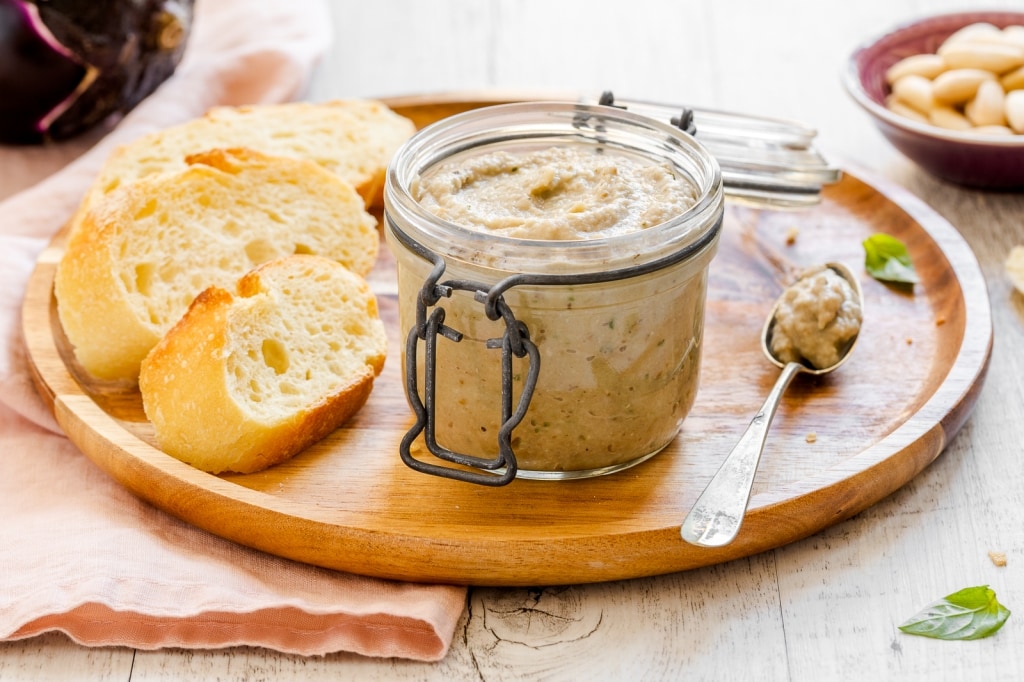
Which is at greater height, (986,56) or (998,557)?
(986,56)

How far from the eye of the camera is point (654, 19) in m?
4.52

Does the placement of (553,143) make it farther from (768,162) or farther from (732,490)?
(732,490)

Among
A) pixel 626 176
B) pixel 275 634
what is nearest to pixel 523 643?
pixel 275 634

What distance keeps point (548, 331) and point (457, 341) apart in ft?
0.50

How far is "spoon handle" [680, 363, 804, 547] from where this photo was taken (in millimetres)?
1914

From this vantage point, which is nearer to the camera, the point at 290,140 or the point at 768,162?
the point at 768,162

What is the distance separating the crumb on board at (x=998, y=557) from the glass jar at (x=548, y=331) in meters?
0.60

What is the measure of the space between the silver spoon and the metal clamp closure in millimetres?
320

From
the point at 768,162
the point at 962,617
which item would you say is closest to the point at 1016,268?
the point at 768,162

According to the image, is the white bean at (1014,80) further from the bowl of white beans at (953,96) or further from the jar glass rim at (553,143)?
the jar glass rim at (553,143)

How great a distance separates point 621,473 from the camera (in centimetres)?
217


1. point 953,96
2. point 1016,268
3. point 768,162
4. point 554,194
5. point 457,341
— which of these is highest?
point 554,194

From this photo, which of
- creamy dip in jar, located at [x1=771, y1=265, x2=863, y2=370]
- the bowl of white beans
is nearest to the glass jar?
creamy dip in jar, located at [x1=771, y1=265, x2=863, y2=370]

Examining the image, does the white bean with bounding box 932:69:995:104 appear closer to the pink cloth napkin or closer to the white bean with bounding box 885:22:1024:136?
the white bean with bounding box 885:22:1024:136
